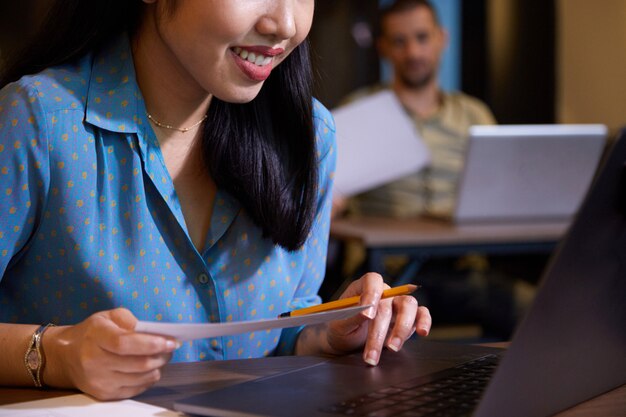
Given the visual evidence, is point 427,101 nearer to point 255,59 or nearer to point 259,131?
point 259,131

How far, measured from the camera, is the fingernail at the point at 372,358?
39.0 inches

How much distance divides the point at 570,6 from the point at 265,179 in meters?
4.35

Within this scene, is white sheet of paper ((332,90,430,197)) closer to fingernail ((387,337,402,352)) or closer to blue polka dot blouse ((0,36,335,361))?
blue polka dot blouse ((0,36,335,361))

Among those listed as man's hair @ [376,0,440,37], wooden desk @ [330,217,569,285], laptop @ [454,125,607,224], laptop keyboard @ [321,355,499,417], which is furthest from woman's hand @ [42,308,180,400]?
man's hair @ [376,0,440,37]

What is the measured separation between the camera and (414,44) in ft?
14.5

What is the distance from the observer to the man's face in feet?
14.3

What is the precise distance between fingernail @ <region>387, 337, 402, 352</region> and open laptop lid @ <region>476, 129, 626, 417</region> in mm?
248

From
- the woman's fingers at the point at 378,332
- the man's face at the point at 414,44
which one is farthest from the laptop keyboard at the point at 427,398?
the man's face at the point at 414,44

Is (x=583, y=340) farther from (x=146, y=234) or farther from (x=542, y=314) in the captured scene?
(x=146, y=234)

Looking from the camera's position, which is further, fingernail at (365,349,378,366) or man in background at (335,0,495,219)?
man in background at (335,0,495,219)

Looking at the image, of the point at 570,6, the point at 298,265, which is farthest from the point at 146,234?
the point at 570,6

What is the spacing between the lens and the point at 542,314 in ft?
2.38

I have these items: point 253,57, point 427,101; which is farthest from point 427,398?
point 427,101

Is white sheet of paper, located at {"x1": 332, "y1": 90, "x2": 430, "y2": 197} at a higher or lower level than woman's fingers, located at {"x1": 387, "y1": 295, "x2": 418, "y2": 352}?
lower
